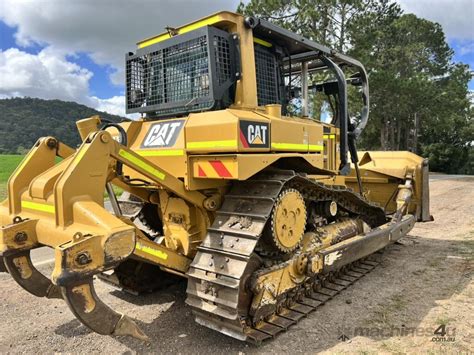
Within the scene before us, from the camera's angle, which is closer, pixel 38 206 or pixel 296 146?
pixel 38 206

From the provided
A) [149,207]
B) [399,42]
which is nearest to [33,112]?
[399,42]

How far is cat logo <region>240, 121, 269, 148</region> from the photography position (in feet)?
11.8

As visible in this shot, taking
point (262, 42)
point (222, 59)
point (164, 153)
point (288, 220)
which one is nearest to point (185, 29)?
point (222, 59)

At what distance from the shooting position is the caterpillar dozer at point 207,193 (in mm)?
3197

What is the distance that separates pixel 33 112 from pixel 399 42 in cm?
5735

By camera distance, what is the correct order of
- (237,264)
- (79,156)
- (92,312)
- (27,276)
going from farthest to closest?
(27,276), (237,264), (79,156), (92,312)

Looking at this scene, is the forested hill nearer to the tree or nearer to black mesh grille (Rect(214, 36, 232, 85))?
the tree

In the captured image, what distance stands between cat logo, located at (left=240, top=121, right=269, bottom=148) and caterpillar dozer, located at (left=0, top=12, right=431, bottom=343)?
0.05ft

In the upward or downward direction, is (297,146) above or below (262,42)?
below

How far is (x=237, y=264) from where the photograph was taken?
3516 mm

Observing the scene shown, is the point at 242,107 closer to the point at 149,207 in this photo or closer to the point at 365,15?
the point at 149,207

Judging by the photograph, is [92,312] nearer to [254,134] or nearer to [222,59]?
[254,134]

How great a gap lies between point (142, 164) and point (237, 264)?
1191 millimetres

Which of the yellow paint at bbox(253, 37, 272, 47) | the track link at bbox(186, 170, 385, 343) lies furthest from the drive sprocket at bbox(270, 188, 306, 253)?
the yellow paint at bbox(253, 37, 272, 47)
